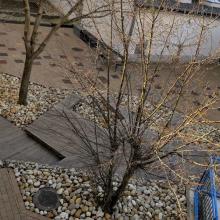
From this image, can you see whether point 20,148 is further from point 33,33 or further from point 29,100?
point 33,33

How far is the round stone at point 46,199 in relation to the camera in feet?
19.5

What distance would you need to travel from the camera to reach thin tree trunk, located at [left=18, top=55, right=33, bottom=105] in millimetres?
8188

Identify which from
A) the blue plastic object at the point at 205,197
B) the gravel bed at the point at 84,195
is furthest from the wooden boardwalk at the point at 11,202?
the blue plastic object at the point at 205,197

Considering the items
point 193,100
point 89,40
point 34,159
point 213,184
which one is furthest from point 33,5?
point 213,184

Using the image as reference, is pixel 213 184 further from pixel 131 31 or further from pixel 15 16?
pixel 15 16

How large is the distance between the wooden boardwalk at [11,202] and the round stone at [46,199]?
0.65 ft

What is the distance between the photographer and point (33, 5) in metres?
15.0

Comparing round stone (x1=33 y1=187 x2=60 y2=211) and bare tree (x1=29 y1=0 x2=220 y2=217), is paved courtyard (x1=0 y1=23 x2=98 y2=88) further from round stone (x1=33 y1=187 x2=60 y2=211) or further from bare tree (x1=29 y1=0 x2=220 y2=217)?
round stone (x1=33 y1=187 x2=60 y2=211)

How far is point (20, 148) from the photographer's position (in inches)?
291

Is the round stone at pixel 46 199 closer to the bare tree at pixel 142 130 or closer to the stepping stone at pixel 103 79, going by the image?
the bare tree at pixel 142 130

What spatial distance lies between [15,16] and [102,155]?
908cm

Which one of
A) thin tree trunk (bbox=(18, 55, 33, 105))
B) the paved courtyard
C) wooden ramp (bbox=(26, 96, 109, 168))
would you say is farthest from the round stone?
the paved courtyard

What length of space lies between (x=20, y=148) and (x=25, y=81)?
1687mm

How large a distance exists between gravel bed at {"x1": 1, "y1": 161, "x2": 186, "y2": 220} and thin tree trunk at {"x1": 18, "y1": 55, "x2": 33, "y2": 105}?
224 cm
